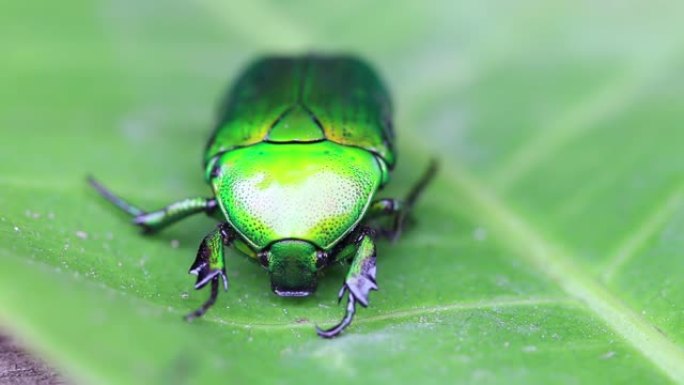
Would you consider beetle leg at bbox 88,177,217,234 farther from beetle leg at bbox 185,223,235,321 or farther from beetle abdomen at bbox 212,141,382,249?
beetle leg at bbox 185,223,235,321

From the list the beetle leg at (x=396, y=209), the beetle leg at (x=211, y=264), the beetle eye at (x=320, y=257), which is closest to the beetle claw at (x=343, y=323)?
the beetle eye at (x=320, y=257)

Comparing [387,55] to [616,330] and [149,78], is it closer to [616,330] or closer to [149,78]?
[149,78]

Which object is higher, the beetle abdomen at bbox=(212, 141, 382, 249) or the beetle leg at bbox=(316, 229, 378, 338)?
→ the beetle abdomen at bbox=(212, 141, 382, 249)

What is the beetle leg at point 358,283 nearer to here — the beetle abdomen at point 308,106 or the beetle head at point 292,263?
the beetle head at point 292,263

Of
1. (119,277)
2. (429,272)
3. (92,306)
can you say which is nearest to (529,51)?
(429,272)

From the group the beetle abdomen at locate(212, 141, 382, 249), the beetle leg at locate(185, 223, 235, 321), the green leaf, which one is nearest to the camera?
the green leaf

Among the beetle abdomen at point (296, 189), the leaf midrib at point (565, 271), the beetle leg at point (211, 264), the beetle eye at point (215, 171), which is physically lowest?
the leaf midrib at point (565, 271)

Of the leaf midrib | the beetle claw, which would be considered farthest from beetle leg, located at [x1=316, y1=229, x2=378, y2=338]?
the leaf midrib
